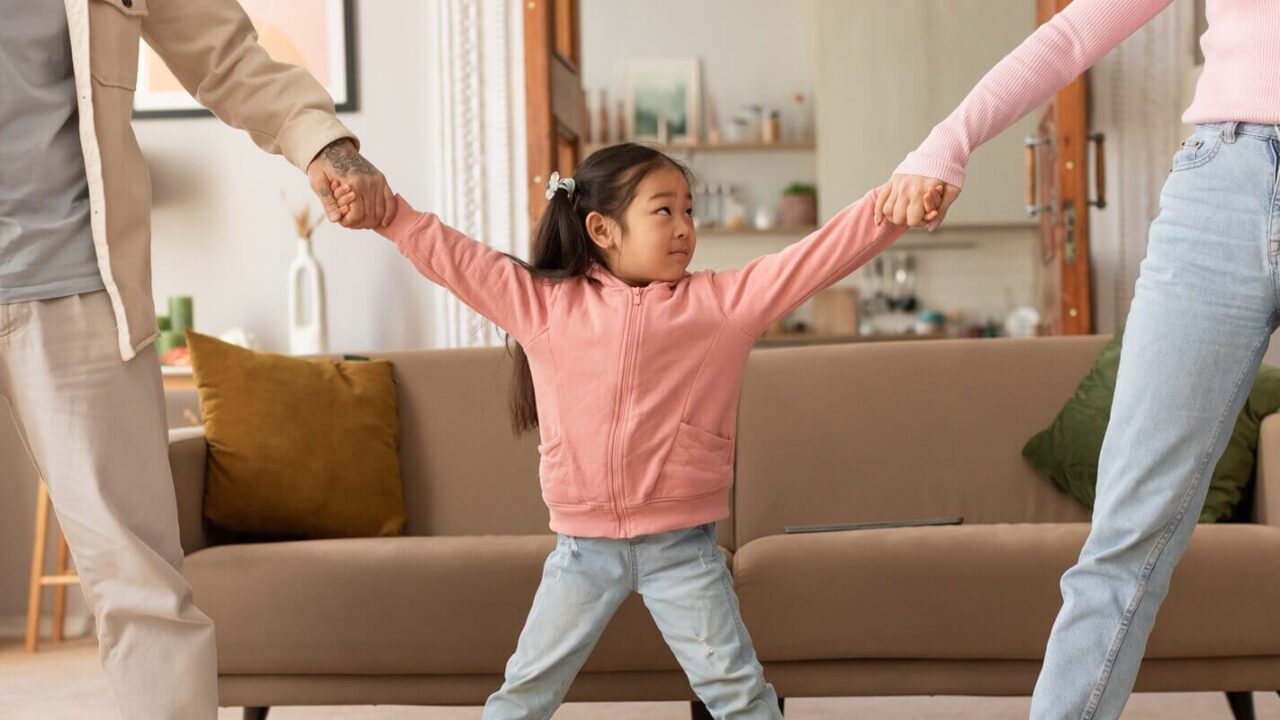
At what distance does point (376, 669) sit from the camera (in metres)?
2.22

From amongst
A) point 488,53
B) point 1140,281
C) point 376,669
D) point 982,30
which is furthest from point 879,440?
point 982,30

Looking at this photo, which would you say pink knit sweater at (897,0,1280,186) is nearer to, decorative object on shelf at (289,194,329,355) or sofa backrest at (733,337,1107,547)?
sofa backrest at (733,337,1107,547)

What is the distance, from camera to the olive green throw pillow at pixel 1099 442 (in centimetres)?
246

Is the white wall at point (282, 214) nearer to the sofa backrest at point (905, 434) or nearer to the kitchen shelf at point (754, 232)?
the sofa backrest at point (905, 434)

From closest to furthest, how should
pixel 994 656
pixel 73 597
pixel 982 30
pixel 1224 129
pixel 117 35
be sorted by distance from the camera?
pixel 1224 129 → pixel 117 35 → pixel 994 656 → pixel 73 597 → pixel 982 30

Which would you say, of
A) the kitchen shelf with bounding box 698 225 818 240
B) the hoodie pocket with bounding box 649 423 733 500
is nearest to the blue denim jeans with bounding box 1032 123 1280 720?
the hoodie pocket with bounding box 649 423 733 500

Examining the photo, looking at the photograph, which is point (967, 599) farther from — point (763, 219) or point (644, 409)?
point (763, 219)

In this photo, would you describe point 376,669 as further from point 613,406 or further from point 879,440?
point 879,440

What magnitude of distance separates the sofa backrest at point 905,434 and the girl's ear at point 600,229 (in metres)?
0.99

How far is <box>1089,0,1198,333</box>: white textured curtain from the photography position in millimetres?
4113

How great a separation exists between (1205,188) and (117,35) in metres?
1.27

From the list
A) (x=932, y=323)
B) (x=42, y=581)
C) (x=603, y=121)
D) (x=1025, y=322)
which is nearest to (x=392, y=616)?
(x=42, y=581)

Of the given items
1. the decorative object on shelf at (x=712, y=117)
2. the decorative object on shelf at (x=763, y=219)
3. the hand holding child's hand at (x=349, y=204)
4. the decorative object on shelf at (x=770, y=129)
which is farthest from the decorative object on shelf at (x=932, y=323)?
the hand holding child's hand at (x=349, y=204)

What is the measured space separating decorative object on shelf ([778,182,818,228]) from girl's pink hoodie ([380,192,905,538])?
4.87 metres
